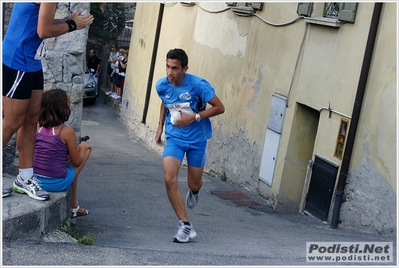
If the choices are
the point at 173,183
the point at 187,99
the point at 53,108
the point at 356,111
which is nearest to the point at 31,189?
the point at 53,108

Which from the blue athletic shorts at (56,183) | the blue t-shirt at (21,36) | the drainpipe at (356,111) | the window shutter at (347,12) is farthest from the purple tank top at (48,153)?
the window shutter at (347,12)

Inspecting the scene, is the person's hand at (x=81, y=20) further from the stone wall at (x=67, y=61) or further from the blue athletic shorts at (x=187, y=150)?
the blue athletic shorts at (x=187, y=150)

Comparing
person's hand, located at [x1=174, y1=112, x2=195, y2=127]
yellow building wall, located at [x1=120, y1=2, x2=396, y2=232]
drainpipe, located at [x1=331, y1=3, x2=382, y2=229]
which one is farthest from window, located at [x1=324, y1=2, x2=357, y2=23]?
Result: person's hand, located at [x1=174, y1=112, x2=195, y2=127]

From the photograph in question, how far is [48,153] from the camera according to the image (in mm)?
6180

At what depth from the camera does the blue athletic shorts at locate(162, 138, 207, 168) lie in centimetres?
662

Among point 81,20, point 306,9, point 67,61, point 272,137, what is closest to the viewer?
point 81,20

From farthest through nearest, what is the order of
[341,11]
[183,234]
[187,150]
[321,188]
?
1. [321,188]
2. [341,11]
3. [187,150]
4. [183,234]

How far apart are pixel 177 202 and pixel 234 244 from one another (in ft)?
2.17

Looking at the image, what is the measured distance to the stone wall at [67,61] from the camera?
23.4 feet

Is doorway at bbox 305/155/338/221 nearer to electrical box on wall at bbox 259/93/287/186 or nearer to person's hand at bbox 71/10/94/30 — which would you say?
electrical box on wall at bbox 259/93/287/186

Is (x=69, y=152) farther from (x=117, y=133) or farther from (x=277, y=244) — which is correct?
(x=117, y=133)

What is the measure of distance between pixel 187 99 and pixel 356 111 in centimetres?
292

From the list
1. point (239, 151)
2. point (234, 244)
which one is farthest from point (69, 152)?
point (239, 151)

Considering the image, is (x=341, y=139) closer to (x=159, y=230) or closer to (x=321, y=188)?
(x=321, y=188)
